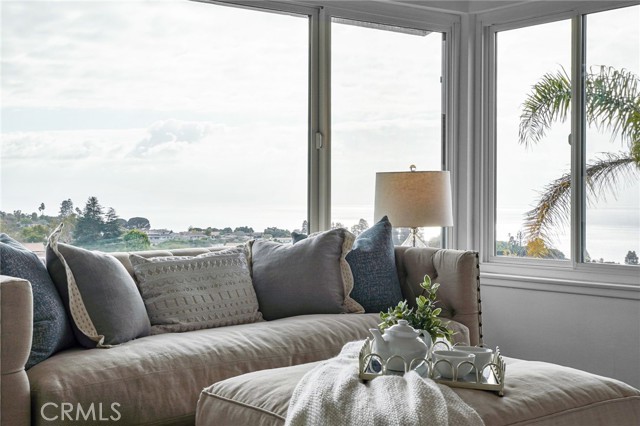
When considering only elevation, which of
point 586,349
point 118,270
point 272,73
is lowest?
point 586,349

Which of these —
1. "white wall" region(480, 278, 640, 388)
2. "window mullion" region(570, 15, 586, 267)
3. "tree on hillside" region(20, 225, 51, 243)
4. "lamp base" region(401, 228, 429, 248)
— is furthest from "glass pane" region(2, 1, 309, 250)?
"window mullion" region(570, 15, 586, 267)

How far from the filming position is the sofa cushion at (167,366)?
2.57 metres

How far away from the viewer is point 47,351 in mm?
2717

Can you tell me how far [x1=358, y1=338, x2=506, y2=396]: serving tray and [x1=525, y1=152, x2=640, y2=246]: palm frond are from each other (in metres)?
2.31

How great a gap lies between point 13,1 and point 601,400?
9.73 feet

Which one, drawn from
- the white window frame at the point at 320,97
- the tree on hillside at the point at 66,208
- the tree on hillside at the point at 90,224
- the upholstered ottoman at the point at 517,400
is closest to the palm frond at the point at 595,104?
the white window frame at the point at 320,97

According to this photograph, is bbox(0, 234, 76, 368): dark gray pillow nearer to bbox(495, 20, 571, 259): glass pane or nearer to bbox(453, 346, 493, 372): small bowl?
bbox(453, 346, 493, 372): small bowl

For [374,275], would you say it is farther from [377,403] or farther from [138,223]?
[377,403]

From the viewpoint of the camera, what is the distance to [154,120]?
4047 mm

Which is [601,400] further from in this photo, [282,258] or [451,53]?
[451,53]

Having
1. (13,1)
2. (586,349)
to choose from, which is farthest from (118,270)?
(586,349)

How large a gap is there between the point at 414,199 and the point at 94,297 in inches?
73.6

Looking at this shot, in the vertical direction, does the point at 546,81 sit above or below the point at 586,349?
above

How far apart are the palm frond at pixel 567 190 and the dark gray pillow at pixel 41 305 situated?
9.60ft
